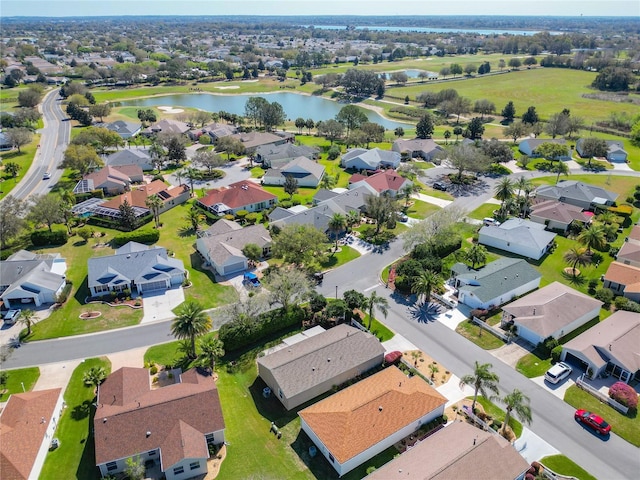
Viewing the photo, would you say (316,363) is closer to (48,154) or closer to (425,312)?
(425,312)

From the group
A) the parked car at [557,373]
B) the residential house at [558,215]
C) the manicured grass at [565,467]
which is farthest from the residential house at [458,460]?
the residential house at [558,215]

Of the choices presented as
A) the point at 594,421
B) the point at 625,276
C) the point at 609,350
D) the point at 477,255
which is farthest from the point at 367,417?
the point at 625,276

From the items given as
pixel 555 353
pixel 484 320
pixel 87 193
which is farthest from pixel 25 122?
pixel 555 353

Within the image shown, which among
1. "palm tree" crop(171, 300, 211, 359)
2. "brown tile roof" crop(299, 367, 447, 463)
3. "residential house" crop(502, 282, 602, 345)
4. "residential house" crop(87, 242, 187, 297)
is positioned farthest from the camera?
"residential house" crop(87, 242, 187, 297)

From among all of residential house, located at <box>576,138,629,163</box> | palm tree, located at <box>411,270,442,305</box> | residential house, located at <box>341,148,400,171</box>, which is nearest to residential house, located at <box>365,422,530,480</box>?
palm tree, located at <box>411,270,442,305</box>

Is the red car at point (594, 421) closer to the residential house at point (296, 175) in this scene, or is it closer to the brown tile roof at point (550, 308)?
the brown tile roof at point (550, 308)

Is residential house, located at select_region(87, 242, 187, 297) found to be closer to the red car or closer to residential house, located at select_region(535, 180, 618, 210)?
the red car
